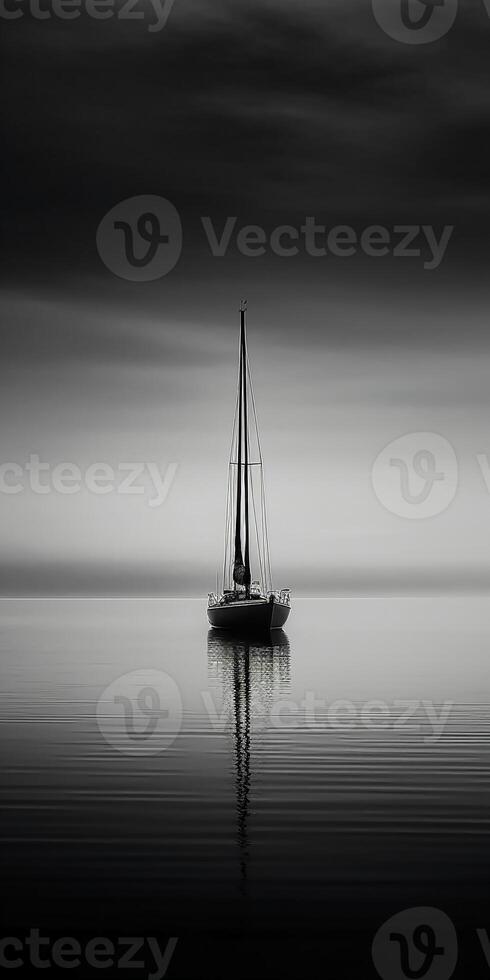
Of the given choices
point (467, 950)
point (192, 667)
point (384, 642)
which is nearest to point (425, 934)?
point (467, 950)

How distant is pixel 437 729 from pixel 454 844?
17.3 metres

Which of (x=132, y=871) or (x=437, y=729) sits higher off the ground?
(x=437, y=729)

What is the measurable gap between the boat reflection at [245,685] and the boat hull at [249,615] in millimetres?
1152

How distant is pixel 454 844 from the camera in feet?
60.3

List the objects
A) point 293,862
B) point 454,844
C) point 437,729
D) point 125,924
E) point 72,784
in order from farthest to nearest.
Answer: point 437,729 < point 72,784 < point 454,844 < point 293,862 < point 125,924

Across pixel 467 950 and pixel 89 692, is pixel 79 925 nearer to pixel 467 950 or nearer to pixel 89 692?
pixel 467 950

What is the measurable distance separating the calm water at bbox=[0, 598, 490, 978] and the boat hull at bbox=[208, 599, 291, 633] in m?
41.6

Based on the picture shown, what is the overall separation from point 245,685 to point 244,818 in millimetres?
33295
